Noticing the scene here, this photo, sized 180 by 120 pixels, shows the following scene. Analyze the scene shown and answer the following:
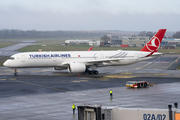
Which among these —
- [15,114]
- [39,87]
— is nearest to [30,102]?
[15,114]

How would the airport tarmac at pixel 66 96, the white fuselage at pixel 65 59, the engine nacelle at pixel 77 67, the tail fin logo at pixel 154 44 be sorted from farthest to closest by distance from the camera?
the tail fin logo at pixel 154 44, the white fuselage at pixel 65 59, the engine nacelle at pixel 77 67, the airport tarmac at pixel 66 96

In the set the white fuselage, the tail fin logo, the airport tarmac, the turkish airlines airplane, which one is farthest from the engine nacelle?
the tail fin logo

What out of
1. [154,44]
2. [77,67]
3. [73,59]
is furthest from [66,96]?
[154,44]

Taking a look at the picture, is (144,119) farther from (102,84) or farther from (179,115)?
(102,84)

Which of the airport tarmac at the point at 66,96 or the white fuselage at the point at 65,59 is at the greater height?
the white fuselage at the point at 65,59

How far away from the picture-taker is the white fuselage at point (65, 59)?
56.2 meters

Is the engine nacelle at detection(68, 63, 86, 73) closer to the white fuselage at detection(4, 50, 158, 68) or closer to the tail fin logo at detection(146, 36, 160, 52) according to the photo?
the white fuselage at detection(4, 50, 158, 68)

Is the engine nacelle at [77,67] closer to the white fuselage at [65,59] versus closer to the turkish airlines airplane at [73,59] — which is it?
the turkish airlines airplane at [73,59]

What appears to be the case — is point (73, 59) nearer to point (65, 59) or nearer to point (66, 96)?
point (65, 59)

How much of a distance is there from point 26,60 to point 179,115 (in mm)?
42513

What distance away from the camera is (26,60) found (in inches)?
2210

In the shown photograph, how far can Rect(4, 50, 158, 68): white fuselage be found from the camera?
184ft

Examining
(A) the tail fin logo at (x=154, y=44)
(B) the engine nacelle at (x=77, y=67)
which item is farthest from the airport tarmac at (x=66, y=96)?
(A) the tail fin logo at (x=154, y=44)

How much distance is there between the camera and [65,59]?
188ft
